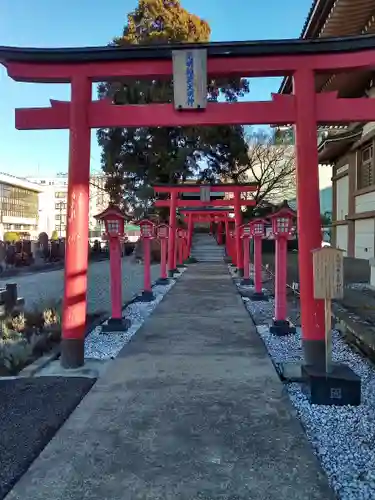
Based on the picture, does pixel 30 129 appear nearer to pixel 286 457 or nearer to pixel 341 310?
pixel 286 457

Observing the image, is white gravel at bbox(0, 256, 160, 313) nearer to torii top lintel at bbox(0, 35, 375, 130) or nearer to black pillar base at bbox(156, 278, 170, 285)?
black pillar base at bbox(156, 278, 170, 285)

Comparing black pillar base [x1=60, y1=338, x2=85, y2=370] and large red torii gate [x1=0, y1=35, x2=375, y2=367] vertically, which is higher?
large red torii gate [x1=0, y1=35, x2=375, y2=367]

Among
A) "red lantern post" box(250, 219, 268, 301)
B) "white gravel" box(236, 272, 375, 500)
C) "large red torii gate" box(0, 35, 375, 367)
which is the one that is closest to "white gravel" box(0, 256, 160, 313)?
"red lantern post" box(250, 219, 268, 301)

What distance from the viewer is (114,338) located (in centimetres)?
686

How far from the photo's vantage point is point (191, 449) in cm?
310

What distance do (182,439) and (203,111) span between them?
11.0ft

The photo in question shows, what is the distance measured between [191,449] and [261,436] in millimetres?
565

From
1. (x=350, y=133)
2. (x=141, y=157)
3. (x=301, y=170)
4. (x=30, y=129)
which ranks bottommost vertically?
(x=301, y=170)

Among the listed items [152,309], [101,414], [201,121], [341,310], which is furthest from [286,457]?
[152,309]

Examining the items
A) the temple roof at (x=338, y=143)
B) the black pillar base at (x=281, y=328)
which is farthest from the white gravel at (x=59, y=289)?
the temple roof at (x=338, y=143)

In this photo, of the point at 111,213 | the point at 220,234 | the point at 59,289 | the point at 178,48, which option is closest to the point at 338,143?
the point at 59,289

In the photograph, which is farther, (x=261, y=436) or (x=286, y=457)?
(x=261, y=436)

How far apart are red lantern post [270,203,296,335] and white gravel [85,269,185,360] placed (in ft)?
7.68

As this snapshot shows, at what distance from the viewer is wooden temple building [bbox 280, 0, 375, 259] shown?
696 centimetres
